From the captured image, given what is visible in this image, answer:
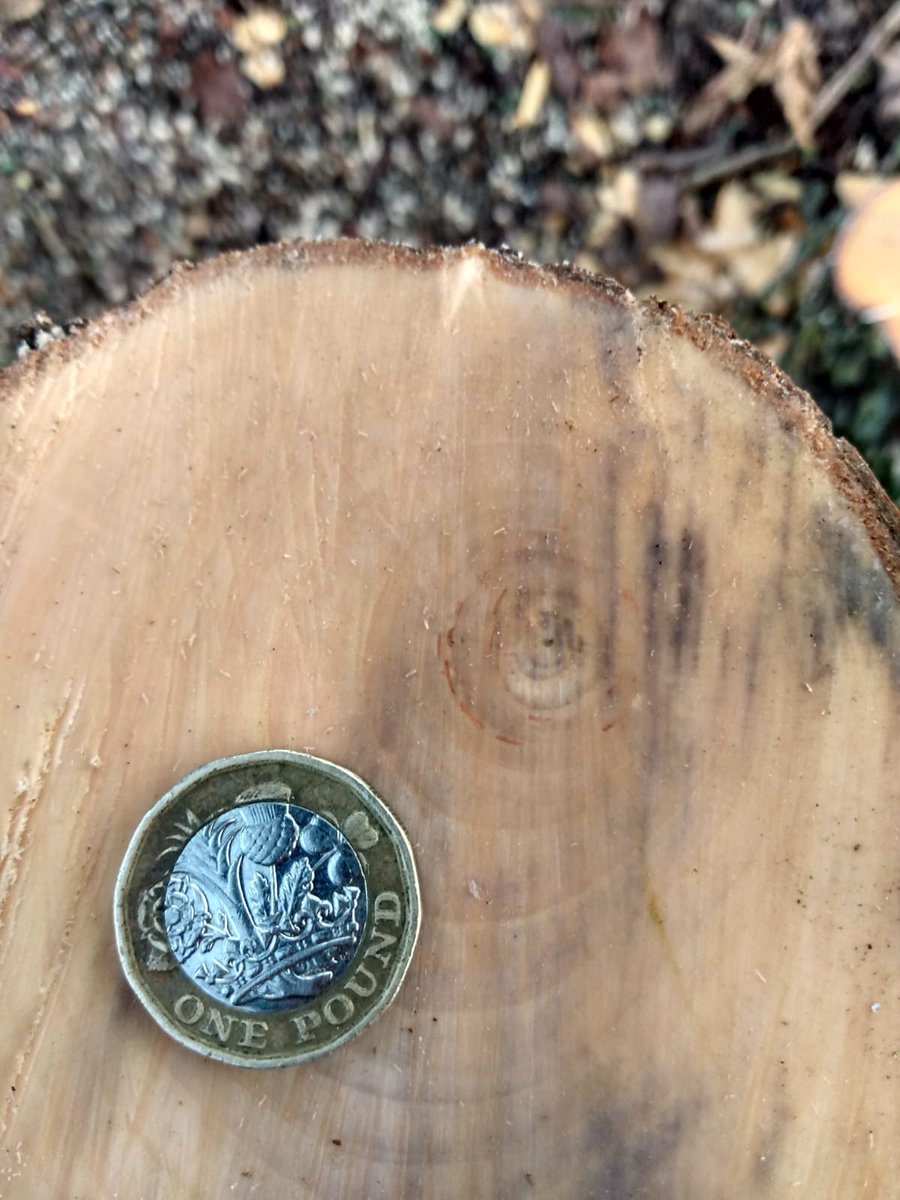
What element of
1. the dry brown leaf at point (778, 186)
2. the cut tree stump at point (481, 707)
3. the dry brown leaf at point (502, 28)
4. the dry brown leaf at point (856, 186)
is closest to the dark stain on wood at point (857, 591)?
the cut tree stump at point (481, 707)

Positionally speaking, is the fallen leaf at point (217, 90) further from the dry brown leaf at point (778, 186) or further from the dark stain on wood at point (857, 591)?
the dark stain on wood at point (857, 591)

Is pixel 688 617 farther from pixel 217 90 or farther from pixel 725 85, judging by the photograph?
pixel 217 90

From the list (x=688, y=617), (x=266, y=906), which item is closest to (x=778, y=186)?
(x=688, y=617)

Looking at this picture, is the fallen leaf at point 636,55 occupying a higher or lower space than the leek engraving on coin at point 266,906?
higher

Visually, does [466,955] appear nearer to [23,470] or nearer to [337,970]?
[337,970]

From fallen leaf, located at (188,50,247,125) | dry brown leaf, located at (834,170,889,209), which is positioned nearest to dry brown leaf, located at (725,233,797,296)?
dry brown leaf, located at (834,170,889,209)

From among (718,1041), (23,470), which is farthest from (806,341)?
(23,470)
